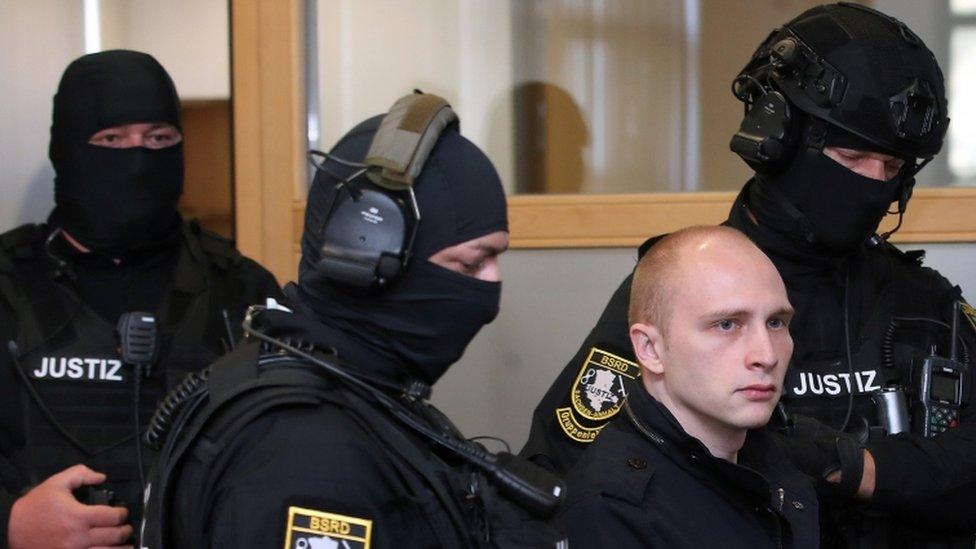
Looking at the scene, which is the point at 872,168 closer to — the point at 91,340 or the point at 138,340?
the point at 138,340

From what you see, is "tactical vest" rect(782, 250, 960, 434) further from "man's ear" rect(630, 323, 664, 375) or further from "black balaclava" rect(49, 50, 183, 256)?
"black balaclava" rect(49, 50, 183, 256)

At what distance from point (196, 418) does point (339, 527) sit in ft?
0.90

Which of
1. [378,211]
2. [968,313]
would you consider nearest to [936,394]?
[968,313]

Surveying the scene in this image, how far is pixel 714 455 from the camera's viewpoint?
2100 millimetres

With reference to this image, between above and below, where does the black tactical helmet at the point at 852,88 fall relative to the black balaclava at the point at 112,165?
above

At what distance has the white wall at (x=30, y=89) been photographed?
3.94 metres

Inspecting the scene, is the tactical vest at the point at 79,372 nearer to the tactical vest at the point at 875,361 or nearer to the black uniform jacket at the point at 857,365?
the black uniform jacket at the point at 857,365

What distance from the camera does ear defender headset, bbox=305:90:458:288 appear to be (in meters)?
1.81

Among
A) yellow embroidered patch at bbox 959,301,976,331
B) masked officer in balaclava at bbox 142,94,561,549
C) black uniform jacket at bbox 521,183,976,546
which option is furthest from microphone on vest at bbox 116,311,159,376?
yellow embroidered patch at bbox 959,301,976,331

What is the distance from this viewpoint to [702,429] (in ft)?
6.93

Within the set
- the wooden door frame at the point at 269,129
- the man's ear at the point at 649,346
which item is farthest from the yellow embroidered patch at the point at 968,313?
the wooden door frame at the point at 269,129

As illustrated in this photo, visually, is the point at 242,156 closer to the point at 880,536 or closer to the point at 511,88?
the point at 511,88

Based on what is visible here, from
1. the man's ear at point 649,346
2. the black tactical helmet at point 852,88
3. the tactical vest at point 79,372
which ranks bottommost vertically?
the tactical vest at point 79,372

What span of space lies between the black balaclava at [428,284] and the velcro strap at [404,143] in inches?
1.1
